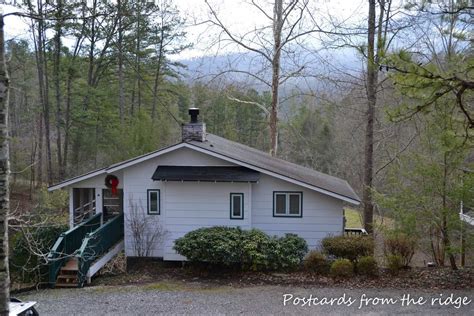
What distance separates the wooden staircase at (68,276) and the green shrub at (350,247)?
6.34 m

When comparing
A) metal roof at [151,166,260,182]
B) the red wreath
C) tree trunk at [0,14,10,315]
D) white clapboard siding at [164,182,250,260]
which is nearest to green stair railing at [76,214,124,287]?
the red wreath

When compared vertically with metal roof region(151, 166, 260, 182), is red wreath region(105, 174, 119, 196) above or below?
below

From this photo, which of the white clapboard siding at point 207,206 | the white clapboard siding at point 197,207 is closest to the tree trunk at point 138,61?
the white clapboard siding at point 207,206

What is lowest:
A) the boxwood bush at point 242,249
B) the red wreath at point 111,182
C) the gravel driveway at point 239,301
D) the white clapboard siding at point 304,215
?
the gravel driveway at point 239,301

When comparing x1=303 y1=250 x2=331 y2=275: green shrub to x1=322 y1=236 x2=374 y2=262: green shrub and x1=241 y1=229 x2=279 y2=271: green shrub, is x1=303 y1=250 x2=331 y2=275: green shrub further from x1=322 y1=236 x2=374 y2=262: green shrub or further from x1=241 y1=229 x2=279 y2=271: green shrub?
x1=241 y1=229 x2=279 y2=271: green shrub

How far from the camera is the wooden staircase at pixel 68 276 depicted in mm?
11098

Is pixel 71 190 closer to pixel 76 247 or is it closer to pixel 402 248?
pixel 76 247

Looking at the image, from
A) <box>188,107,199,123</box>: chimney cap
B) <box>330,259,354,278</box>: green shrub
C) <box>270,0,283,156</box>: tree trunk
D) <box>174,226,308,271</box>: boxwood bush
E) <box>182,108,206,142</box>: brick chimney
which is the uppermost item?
<box>270,0,283,156</box>: tree trunk

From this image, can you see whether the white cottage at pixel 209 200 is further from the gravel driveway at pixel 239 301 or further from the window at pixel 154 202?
the gravel driveway at pixel 239 301

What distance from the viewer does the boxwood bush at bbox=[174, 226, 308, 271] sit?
1148cm

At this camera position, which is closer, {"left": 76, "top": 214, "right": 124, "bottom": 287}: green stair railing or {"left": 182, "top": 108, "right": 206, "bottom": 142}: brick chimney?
{"left": 76, "top": 214, "right": 124, "bottom": 287}: green stair railing

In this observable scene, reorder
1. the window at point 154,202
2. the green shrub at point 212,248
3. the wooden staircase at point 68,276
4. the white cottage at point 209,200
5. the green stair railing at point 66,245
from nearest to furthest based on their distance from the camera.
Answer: the green stair railing at point 66,245 < the wooden staircase at point 68,276 < the green shrub at point 212,248 < the white cottage at point 209,200 < the window at point 154,202

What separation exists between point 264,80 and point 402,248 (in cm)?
1219

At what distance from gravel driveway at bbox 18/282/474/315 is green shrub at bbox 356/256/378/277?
1.06 meters
